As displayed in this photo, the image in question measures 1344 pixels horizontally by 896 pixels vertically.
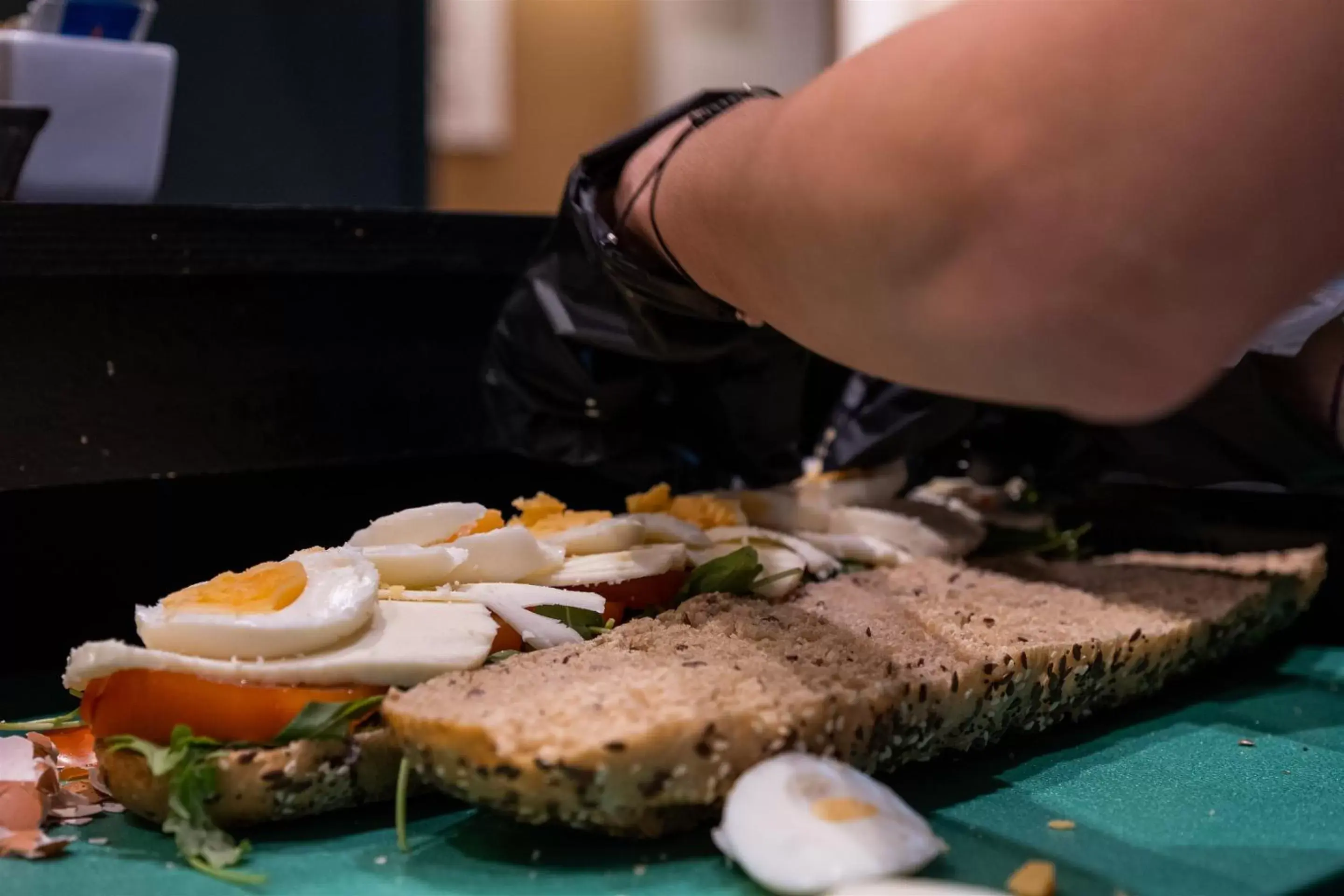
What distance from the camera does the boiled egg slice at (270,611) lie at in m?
1.07

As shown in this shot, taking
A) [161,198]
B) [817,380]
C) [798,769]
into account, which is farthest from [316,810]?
[161,198]

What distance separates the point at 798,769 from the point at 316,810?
1.37 feet

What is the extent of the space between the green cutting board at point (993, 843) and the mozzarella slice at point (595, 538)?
0.34 m

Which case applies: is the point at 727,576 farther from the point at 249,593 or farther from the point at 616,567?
the point at 249,593

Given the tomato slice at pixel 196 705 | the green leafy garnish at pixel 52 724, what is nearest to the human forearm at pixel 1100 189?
the tomato slice at pixel 196 705

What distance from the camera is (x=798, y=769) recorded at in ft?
3.22

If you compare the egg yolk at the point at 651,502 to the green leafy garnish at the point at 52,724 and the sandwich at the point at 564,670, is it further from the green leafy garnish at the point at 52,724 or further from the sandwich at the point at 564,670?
the green leafy garnish at the point at 52,724

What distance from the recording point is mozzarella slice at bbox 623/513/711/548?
143 cm

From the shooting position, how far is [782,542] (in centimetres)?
154

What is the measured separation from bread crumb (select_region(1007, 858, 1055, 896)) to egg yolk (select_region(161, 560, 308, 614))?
642 millimetres

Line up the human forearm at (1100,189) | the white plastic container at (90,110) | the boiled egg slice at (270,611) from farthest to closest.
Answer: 1. the white plastic container at (90,110)
2. the boiled egg slice at (270,611)
3. the human forearm at (1100,189)

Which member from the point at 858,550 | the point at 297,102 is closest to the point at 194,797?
the point at 858,550

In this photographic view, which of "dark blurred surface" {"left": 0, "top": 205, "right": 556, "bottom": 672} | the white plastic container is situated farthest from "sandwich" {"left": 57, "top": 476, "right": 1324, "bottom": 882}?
the white plastic container

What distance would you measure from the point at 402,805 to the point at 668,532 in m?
0.51
